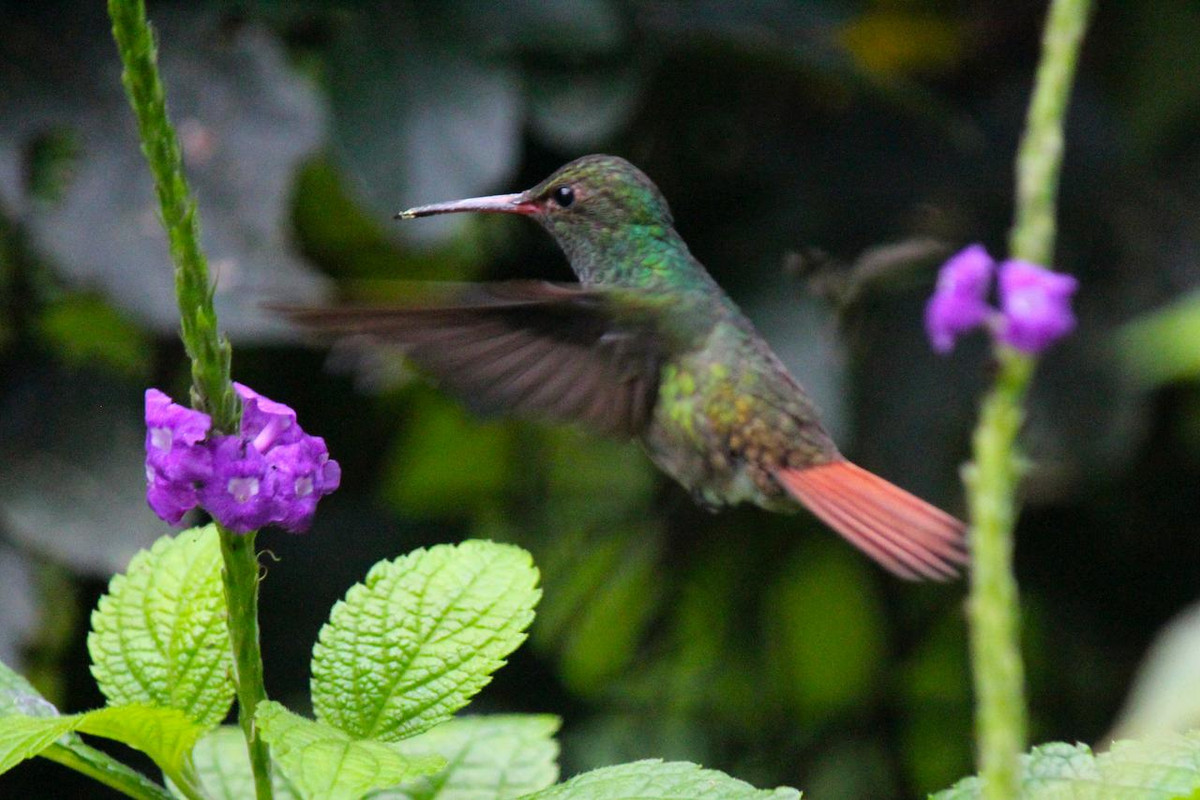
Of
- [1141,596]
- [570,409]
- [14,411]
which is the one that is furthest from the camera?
[1141,596]

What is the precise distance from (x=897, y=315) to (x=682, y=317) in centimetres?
158

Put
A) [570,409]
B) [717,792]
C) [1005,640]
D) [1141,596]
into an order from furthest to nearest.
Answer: [1141,596], [570,409], [717,792], [1005,640]

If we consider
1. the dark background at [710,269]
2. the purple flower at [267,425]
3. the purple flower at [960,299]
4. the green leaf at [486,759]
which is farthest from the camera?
the dark background at [710,269]

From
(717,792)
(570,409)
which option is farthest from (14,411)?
(717,792)

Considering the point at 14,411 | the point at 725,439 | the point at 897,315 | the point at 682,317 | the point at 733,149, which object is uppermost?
the point at 733,149

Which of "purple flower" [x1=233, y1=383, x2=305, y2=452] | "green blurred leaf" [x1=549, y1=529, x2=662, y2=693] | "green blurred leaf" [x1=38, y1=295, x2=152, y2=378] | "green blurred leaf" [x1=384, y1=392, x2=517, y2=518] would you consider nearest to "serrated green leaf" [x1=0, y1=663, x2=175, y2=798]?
"purple flower" [x1=233, y1=383, x2=305, y2=452]

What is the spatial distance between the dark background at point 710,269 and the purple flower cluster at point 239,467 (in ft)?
3.97

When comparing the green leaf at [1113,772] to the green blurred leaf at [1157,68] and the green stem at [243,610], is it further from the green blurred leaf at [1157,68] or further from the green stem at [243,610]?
the green blurred leaf at [1157,68]

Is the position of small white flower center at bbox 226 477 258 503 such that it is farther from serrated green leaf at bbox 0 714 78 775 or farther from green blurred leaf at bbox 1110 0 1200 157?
green blurred leaf at bbox 1110 0 1200 157

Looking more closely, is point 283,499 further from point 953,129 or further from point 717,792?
point 953,129

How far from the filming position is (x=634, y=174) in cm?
168

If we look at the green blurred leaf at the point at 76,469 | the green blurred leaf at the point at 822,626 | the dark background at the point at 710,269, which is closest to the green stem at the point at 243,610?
the dark background at the point at 710,269

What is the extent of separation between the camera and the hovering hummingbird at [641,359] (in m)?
1.48

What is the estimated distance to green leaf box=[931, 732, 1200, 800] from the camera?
3.10 feet
